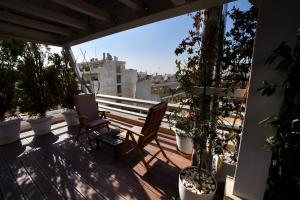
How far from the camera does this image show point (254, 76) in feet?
3.95

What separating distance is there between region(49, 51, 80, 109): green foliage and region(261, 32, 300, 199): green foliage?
13.4ft

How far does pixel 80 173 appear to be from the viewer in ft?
7.51

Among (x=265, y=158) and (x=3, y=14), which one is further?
(x=3, y=14)

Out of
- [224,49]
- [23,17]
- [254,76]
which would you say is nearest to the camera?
[254,76]

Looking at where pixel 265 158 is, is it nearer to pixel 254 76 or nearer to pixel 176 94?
pixel 254 76

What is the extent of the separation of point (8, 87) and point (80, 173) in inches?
95.8

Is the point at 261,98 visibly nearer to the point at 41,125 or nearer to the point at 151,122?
the point at 151,122

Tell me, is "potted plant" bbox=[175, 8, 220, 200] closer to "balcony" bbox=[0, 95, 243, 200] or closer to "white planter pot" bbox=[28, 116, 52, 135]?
"balcony" bbox=[0, 95, 243, 200]

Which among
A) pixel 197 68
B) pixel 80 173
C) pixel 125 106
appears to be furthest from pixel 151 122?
pixel 125 106


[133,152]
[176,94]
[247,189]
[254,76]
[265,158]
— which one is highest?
[254,76]

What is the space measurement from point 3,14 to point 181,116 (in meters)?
3.29

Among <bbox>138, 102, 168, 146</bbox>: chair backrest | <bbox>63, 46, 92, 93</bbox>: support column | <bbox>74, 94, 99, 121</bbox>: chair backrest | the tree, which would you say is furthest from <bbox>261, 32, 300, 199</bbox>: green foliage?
<bbox>63, 46, 92, 93</bbox>: support column

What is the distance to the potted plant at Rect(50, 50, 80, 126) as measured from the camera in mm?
3918

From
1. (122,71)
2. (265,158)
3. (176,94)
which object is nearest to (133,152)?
(176,94)
